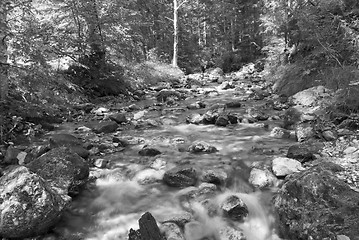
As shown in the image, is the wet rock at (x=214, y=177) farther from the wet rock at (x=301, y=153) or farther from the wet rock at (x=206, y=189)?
the wet rock at (x=301, y=153)

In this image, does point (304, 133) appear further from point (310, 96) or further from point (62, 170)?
point (62, 170)

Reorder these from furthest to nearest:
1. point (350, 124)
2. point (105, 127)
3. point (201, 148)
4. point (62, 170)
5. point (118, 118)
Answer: point (118, 118) → point (105, 127) → point (201, 148) → point (350, 124) → point (62, 170)

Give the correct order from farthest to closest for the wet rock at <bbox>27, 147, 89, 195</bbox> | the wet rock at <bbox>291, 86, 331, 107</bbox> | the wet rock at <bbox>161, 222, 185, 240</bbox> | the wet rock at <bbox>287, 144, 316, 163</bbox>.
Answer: the wet rock at <bbox>291, 86, 331, 107</bbox>
the wet rock at <bbox>287, 144, 316, 163</bbox>
the wet rock at <bbox>27, 147, 89, 195</bbox>
the wet rock at <bbox>161, 222, 185, 240</bbox>

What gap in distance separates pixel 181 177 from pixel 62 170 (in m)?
2.06

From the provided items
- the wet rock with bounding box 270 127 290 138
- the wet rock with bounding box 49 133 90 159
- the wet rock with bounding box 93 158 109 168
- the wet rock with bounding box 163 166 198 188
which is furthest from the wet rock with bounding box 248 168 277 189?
the wet rock with bounding box 49 133 90 159

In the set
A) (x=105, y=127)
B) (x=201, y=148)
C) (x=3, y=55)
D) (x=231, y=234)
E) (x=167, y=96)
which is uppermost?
(x=3, y=55)

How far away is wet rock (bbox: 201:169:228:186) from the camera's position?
209 inches

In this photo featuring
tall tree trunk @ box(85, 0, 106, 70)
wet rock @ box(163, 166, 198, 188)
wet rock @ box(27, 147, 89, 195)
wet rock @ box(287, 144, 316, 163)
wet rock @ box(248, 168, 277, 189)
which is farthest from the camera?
tall tree trunk @ box(85, 0, 106, 70)

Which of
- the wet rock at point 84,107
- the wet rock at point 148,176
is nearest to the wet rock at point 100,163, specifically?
the wet rock at point 148,176

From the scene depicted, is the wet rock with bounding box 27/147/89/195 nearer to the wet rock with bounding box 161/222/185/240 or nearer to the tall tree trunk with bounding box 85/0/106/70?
the wet rock with bounding box 161/222/185/240

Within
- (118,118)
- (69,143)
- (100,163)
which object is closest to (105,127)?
(118,118)

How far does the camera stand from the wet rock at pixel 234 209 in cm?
440

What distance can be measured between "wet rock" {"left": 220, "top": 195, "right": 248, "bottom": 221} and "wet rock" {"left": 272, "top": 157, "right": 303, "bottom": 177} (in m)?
1.10

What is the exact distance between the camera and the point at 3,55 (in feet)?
19.7
